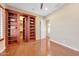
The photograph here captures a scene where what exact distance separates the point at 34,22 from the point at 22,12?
6.19ft

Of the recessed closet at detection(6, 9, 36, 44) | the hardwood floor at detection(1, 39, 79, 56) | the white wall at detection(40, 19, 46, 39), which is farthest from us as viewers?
the white wall at detection(40, 19, 46, 39)

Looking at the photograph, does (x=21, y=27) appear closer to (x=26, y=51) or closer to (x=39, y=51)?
(x=26, y=51)

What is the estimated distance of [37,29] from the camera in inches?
390

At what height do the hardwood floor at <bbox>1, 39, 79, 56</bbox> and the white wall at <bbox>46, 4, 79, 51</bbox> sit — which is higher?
the white wall at <bbox>46, 4, 79, 51</bbox>

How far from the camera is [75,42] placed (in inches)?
216

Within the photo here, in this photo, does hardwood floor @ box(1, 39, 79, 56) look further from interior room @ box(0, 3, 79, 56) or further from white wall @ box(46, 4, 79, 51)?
white wall @ box(46, 4, 79, 51)

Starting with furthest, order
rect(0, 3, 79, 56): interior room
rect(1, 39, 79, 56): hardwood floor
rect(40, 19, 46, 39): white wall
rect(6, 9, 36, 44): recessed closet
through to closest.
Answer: rect(40, 19, 46, 39): white wall, rect(6, 9, 36, 44): recessed closet, rect(0, 3, 79, 56): interior room, rect(1, 39, 79, 56): hardwood floor

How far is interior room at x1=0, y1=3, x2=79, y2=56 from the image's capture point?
17.4 feet

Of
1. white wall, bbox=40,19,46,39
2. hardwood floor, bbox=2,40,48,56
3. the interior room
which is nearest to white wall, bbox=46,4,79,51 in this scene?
the interior room

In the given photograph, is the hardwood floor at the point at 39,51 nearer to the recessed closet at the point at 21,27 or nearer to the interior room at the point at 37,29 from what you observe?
the interior room at the point at 37,29

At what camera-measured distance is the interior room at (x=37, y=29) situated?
5.31 meters

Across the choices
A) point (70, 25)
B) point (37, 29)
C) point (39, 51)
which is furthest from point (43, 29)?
point (39, 51)

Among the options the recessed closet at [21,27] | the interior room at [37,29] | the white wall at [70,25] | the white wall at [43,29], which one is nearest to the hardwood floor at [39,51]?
the interior room at [37,29]

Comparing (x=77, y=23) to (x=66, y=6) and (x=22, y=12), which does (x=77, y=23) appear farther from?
(x=22, y=12)
